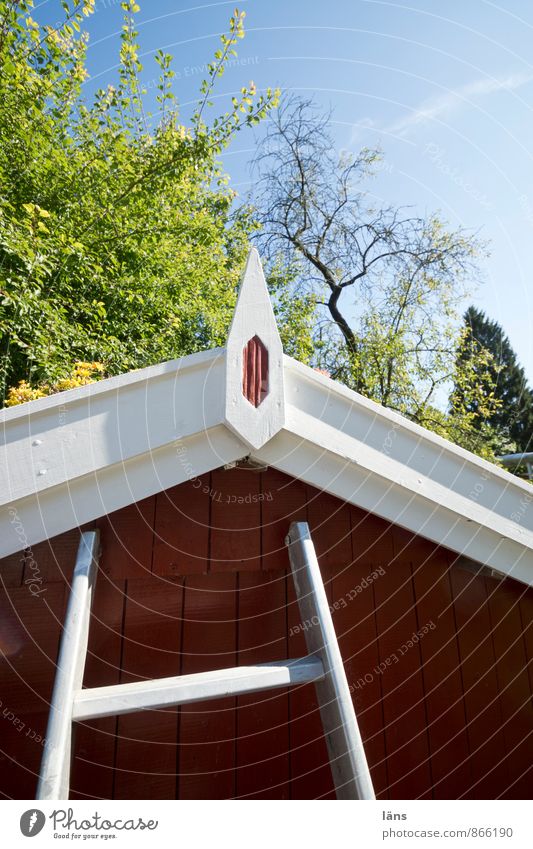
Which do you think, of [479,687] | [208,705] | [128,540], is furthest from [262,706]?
[479,687]

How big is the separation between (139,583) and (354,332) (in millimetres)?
10604

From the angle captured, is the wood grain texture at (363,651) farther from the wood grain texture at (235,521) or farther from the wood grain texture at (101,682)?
the wood grain texture at (101,682)

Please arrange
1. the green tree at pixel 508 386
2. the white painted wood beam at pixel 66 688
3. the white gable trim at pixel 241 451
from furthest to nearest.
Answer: the green tree at pixel 508 386, the white gable trim at pixel 241 451, the white painted wood beam at pixel 66 688

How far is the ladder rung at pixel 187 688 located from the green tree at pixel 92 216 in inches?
150

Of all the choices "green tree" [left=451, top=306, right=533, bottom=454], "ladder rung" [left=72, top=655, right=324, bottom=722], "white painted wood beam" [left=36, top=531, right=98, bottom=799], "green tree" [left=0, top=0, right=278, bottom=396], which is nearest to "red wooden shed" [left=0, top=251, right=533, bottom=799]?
"white painted wood beam" [left=36, top=531, right=98, bottom=799]

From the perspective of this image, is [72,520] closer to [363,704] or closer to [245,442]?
[245,442]

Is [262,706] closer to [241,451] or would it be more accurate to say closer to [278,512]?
[278,512]

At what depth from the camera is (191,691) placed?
108 cm

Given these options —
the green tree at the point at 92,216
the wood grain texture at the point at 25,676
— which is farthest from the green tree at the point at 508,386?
the wood grain texture at the point at 25,676

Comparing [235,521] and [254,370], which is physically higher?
[254,370]

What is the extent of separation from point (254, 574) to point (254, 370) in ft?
2.56

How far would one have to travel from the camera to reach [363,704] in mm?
1649

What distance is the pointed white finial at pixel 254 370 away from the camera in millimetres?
1289
